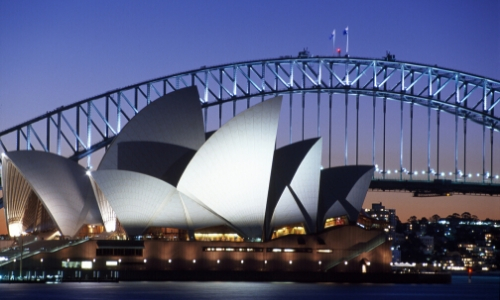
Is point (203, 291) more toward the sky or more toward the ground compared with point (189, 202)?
more toward the ground

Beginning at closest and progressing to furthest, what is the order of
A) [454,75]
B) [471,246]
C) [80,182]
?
[80,182], [454,75], [471,246]

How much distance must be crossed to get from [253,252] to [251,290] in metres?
13.5

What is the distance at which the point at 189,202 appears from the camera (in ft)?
231

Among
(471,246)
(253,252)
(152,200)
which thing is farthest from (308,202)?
(471,246)

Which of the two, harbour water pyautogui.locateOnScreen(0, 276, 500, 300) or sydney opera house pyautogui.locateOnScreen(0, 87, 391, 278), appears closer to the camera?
harbour water pyautogui.locateOnScreen(0, 276, 500, 300)

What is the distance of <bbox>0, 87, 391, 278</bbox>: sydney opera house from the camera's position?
2721 inches

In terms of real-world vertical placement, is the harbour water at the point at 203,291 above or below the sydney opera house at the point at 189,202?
below

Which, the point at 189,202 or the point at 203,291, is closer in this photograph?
the point at 203,291

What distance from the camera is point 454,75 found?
8975cm

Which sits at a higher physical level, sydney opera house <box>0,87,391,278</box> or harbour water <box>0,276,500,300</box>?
sydney opera house <box>0,87,391,278</box>

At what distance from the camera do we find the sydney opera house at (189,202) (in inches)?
2721

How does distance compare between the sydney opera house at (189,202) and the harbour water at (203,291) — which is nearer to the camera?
the harbour water at (203,291)

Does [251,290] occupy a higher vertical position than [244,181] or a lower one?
lower

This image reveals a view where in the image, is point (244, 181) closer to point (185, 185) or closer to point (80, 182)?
point (185, 185)
